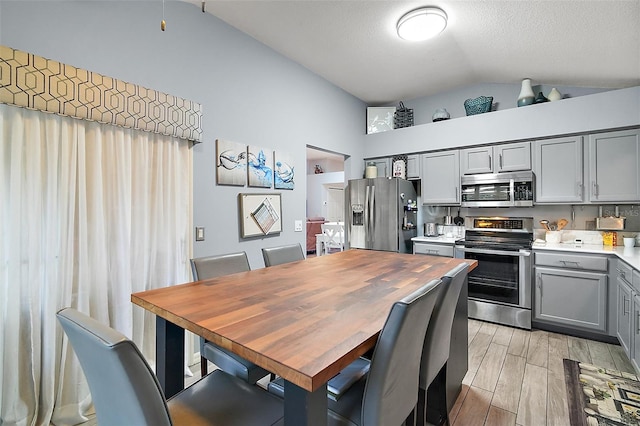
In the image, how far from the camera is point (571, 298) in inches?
115

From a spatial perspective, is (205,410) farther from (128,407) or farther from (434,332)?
(434,332)

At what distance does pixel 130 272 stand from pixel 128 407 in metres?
1.55

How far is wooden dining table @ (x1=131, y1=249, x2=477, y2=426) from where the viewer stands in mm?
824

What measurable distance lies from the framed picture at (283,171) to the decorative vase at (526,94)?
2.79 m

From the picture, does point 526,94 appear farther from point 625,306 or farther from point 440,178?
point 625,306

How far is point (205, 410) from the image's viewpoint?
1.08m

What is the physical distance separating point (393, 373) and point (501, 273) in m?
2.89

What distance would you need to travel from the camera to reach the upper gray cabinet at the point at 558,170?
3.14 m

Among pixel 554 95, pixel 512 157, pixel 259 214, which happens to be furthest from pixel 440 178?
pixel 259 214

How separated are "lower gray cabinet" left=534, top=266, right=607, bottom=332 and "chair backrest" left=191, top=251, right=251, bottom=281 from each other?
3039 mm

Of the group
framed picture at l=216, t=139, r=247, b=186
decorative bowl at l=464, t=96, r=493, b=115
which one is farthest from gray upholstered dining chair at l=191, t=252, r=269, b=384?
decorative bowl at l=464, t=96, r=493, b=115

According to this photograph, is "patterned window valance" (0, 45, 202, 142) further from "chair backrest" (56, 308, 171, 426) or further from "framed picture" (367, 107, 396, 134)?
"framed picture" (367, 107, 396, 134)

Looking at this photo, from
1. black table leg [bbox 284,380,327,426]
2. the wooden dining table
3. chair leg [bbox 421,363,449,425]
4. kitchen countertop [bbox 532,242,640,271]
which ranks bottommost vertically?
chair leg [bbox 421,363,449,425]

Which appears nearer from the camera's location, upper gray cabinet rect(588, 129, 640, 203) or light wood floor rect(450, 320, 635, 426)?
light wood floor rect(450, 320, 635, 426)
